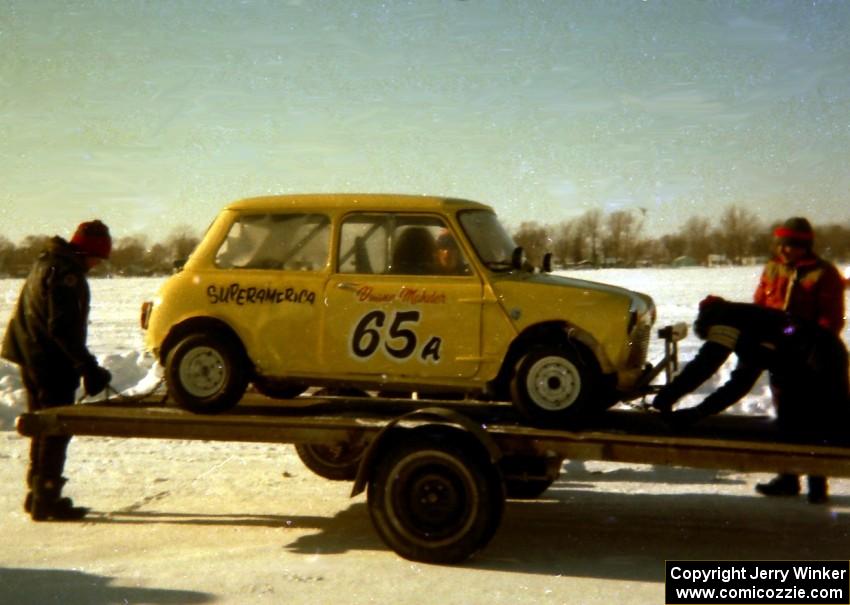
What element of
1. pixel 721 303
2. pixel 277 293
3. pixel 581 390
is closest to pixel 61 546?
pixel 277 293

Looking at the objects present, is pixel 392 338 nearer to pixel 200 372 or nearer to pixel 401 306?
pixel 401 306

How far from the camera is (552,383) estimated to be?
6.31 meters

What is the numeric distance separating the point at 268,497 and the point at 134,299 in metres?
27.0

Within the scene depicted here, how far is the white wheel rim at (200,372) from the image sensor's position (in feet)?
22.3

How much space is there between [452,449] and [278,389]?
6.96 feet

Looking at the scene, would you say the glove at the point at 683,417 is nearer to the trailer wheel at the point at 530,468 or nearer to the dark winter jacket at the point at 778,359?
the dark winter jacket at the point at 778,359

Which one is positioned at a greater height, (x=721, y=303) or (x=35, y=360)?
(x=721, y=303)

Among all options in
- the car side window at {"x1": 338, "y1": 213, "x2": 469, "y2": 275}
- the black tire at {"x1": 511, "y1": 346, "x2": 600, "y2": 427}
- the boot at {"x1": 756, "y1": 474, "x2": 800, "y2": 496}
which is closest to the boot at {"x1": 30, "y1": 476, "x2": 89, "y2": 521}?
the car side window at {"x1": 338, "y1": 213, "x2": 469, "y2": 275}

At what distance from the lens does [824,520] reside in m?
6.96

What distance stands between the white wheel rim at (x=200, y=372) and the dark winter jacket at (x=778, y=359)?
3.11 m

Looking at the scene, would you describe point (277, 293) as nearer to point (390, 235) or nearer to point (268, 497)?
point (390, 235)

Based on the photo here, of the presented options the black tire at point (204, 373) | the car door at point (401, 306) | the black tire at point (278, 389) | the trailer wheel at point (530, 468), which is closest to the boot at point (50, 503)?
the black tire at point (204, 373)

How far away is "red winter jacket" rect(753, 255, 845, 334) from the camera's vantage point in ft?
21.6

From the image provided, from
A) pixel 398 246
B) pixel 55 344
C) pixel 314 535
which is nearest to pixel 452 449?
pixel 314 535
